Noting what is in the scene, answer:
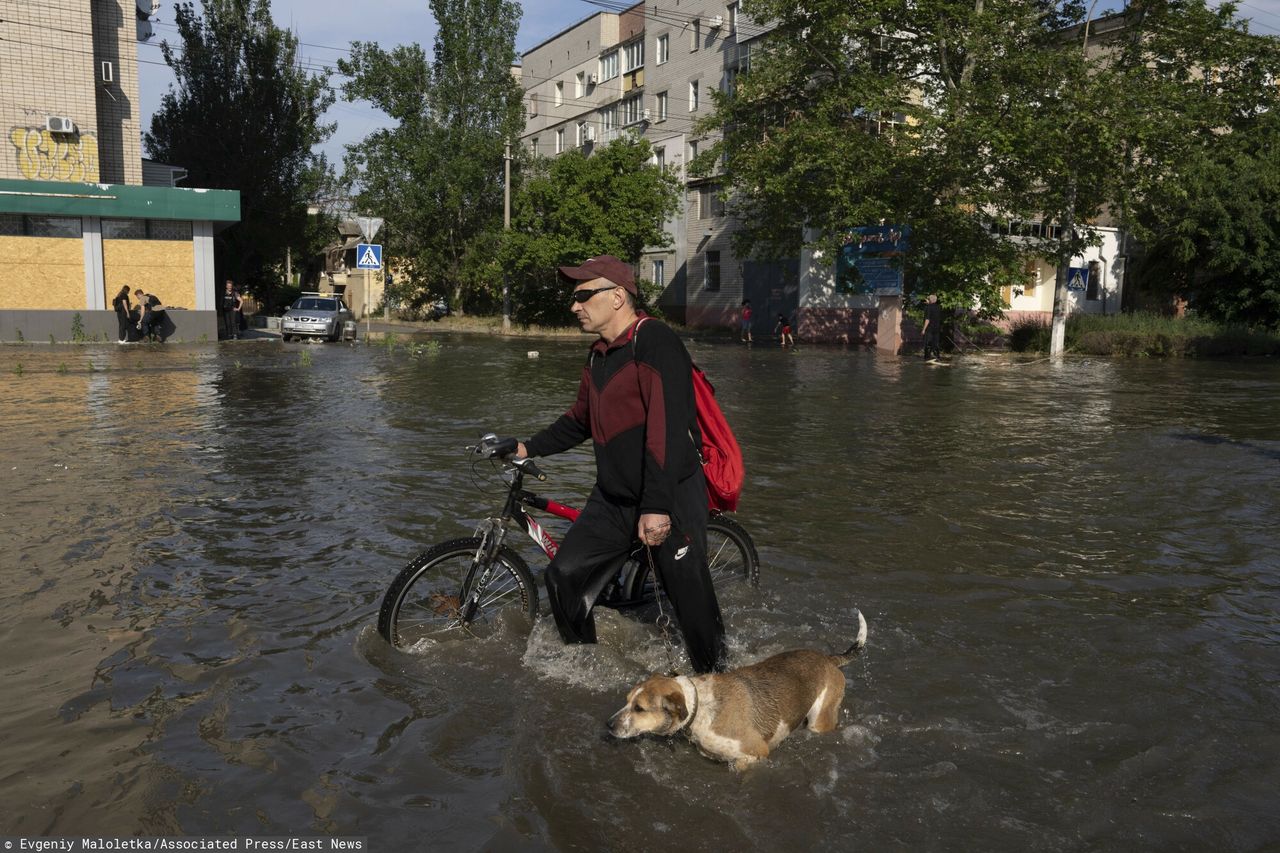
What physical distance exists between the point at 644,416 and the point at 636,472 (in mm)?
239

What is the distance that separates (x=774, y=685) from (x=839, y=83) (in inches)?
1141

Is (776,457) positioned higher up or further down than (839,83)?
further down

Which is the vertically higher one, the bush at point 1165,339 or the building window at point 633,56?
the building window at point 633,56

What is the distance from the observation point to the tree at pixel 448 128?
5075 cm

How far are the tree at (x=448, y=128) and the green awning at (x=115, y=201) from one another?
66.5 ft

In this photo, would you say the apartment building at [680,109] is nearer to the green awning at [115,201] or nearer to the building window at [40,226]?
the green awning at [115,201]

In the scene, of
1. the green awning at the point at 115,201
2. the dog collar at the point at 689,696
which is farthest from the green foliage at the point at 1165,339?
the dog collar at the point at 689,696

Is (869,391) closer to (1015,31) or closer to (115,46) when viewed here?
(1015,31)

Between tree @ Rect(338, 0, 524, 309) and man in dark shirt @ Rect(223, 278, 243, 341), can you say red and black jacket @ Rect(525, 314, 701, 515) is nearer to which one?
man in dark shirt @ Rect(223, 278, 243, 341)

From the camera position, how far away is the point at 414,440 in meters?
11.9

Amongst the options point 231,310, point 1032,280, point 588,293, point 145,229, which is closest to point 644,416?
point 588,293

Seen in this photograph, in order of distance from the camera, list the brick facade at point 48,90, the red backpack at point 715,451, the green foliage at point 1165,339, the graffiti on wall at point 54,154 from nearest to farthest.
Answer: the red backpack at point 715,451, the brick facade at point 48,90, the graffiti on wall at point 54,154, the green foliage at point 1165,339

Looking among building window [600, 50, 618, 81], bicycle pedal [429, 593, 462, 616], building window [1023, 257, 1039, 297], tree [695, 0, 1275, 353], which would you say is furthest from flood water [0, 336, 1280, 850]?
building window [600, 50, 618, 81]

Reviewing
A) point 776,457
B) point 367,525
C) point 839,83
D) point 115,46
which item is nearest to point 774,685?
point 367,525
